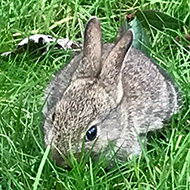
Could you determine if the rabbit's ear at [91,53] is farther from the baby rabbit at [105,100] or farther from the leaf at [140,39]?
the leaf at [140,39]

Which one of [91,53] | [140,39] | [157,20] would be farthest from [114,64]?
[157,20]

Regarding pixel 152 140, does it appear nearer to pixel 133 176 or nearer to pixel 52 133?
pixel 133 176

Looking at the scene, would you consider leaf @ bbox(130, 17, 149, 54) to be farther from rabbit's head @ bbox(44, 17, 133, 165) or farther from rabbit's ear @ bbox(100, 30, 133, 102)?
rabbit's ear @ bbox(100, 30, 133, 102)

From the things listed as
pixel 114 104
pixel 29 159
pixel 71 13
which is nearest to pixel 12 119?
pixel 29 159

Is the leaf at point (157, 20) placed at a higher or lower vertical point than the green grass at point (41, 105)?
higher

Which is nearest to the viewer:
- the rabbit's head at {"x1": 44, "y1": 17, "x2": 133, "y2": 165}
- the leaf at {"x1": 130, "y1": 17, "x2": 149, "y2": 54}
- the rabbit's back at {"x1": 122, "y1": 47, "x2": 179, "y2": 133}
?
the rabbit's head at {"x1": 44, "y1": 17, "x2": 133, "y2": 165}

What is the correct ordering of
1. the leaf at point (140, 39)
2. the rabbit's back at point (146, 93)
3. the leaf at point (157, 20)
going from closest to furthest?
the rabbit's back at point (146, 93) → the leaf at point (140, 39) → the leaf at point (157, 20)

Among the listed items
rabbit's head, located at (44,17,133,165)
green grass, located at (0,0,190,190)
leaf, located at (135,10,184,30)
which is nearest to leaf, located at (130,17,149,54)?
green grass, located at (0,0,190,190)

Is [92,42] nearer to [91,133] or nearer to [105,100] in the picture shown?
[105,100]

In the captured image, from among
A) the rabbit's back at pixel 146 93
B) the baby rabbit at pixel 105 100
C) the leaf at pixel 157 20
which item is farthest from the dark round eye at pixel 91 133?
the leaf at pixel 157 20
